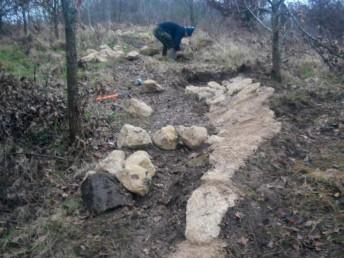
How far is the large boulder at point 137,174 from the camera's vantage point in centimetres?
421

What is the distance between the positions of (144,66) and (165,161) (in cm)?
497

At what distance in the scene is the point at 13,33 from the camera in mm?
13703

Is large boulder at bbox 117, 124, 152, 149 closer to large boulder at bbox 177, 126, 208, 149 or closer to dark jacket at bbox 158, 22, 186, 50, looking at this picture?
large boulder at bbox 177, 126, 208, 149

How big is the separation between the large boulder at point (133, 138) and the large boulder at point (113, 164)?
1.34 feet

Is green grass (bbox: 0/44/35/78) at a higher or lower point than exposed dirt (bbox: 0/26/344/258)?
higher

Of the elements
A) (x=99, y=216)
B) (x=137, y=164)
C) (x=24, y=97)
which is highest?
(x=24, y=97)

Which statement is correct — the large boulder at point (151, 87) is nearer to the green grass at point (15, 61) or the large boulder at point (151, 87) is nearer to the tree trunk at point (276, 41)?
the tree trunk at point (276, 41)

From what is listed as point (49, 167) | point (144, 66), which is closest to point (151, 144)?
point (49, 167)

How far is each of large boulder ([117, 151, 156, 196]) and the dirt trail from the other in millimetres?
608

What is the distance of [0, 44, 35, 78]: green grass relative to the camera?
8.47 meters

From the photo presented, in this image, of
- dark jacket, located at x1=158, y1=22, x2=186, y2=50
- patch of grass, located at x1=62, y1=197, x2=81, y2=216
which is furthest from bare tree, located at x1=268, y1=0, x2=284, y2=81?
patch of grass, located at x1=62, y1=197, x2=81, y2=216

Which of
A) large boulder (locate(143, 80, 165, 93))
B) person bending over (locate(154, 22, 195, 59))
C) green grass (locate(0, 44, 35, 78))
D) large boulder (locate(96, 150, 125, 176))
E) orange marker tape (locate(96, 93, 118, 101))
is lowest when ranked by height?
large boulder (locate(96, 150, 125, 176))

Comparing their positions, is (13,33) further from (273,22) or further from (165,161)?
(165,161)

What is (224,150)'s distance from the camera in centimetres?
459
